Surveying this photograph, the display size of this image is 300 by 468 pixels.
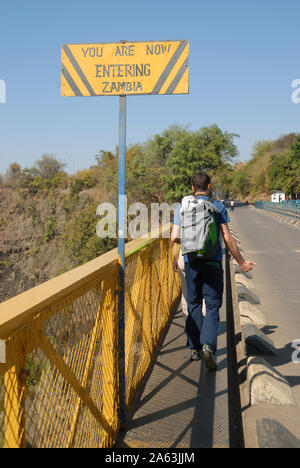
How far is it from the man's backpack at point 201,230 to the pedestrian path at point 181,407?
3.64 feet

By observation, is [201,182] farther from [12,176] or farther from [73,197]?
[12,176]

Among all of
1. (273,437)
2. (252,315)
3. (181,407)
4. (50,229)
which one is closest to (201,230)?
(181,407)

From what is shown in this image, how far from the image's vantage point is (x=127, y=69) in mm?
3693

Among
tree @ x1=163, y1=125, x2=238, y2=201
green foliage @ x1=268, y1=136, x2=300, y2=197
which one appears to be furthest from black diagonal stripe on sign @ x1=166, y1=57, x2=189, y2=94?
green foliage @ x1=268, y1=136, x2=300, y2=197

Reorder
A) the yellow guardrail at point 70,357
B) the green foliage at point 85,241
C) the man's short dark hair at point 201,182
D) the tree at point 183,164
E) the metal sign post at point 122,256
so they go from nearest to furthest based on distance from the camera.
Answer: the yellow guardrail at point 70,357 → the metal sign post at point 122,256 → the man's short dark hair at point 201,182 → the green foliage at point 85,241 → the tree at point 183,164

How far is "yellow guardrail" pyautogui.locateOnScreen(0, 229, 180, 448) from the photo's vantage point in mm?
1854

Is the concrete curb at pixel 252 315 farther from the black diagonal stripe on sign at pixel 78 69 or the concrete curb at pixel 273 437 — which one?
the black diagonal stripe on sign at pixel 78 69

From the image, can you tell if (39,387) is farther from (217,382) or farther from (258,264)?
(258,264)

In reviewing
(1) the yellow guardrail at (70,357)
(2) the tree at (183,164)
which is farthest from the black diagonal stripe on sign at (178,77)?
(2) the tree at (183,164)

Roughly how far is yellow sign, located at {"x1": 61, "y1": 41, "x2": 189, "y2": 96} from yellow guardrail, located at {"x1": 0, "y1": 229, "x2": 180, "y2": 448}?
1.25 m

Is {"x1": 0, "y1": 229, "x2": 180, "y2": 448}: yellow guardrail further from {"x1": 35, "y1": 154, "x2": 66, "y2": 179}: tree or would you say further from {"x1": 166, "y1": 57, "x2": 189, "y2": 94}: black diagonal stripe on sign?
{"x1": 35, "y1": 154, "x2": 66, "y2": 179}: tree

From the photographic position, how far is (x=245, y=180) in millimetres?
136375

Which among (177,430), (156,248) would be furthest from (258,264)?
(177,430)

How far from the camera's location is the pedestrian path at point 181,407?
347 cm
